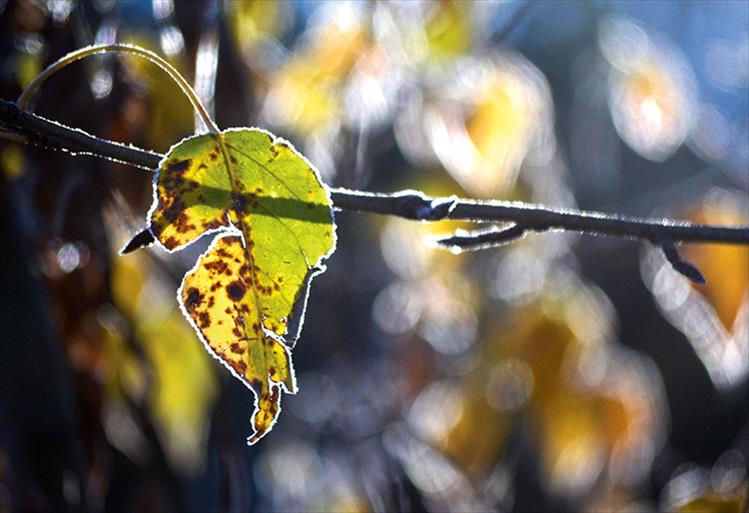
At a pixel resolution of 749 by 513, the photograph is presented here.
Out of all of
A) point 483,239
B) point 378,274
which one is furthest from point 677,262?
point 378,274

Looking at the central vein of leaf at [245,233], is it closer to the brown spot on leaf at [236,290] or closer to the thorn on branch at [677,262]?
the brown spot on leaf at [236,290]

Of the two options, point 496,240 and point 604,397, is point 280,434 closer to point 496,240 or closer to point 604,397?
point 604,397

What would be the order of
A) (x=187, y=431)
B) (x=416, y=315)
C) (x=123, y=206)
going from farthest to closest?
1. (x=416, y=315)
2. (x=187, y=431)
3. (x=123, y=206)

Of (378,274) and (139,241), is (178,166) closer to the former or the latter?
(139,241)

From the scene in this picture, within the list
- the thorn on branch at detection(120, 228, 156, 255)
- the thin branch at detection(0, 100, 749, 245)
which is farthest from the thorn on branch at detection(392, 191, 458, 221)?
the thorn on branch at detection(120, 228, 156, 255)

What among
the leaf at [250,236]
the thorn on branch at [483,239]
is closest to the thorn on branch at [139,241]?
the leaf at [250,236]

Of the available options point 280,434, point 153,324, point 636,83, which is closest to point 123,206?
point 153,324
